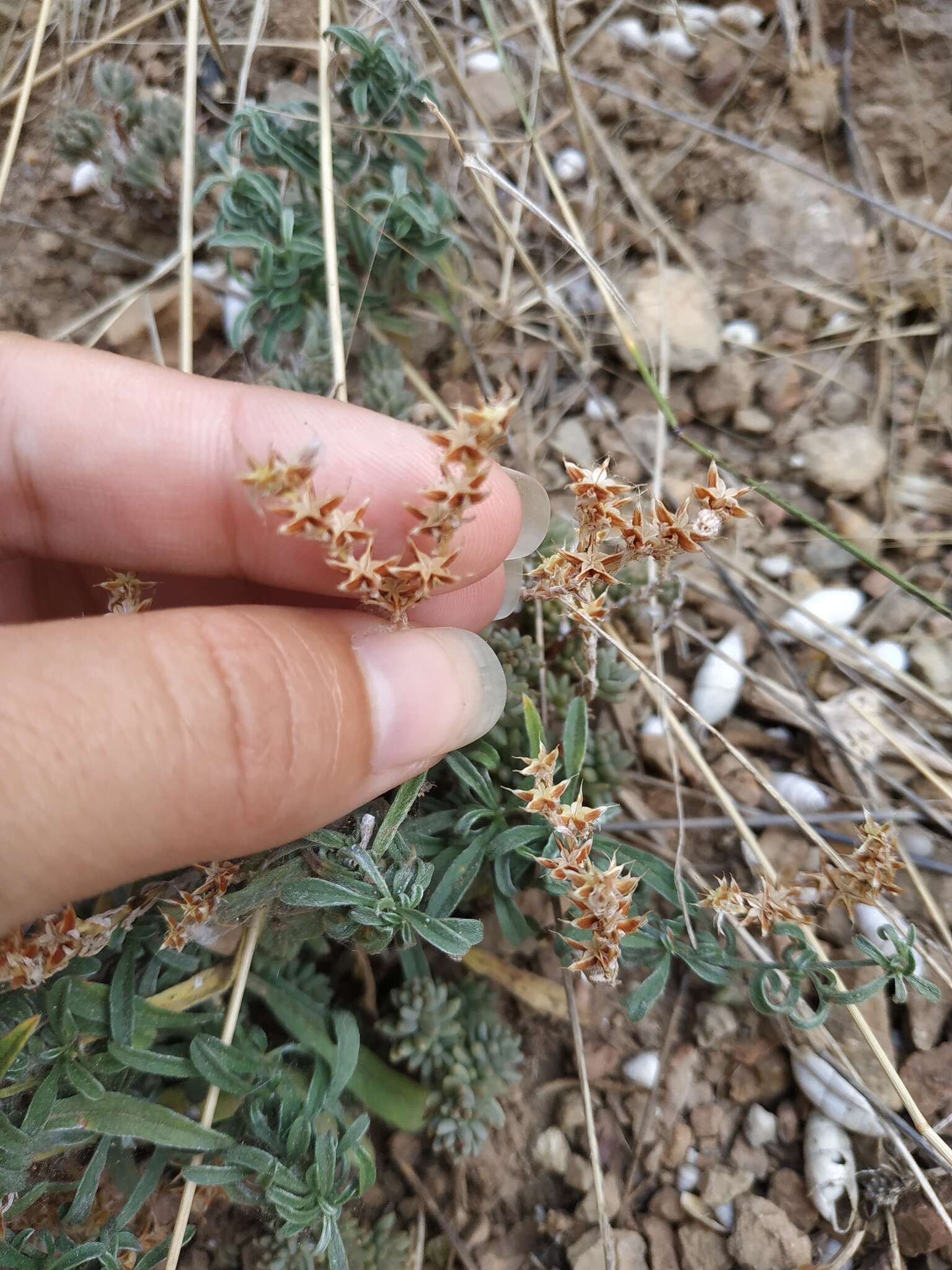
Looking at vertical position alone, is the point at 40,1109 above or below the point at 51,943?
below

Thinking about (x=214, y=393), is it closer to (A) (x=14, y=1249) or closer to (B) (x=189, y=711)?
(B) (x=189, y=711)

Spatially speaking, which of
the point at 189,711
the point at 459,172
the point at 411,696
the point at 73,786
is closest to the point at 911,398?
the point at 459,172

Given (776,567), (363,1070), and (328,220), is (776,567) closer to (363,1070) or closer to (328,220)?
Answer: (328,220)

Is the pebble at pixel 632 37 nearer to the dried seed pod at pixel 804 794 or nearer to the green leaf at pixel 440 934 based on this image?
the dried seed pod at pixel 804 794

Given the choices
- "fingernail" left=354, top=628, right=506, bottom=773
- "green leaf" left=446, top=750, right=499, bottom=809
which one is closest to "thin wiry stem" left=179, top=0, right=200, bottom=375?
"fingernail" left=354, top=628, right=506, bottom=773

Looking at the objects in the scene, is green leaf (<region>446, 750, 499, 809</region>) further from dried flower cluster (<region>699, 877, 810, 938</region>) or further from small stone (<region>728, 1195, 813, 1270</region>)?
small stone (<region>728, 1195, 813, 1270</region>)

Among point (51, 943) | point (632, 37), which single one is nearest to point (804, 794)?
point (51, 943)
